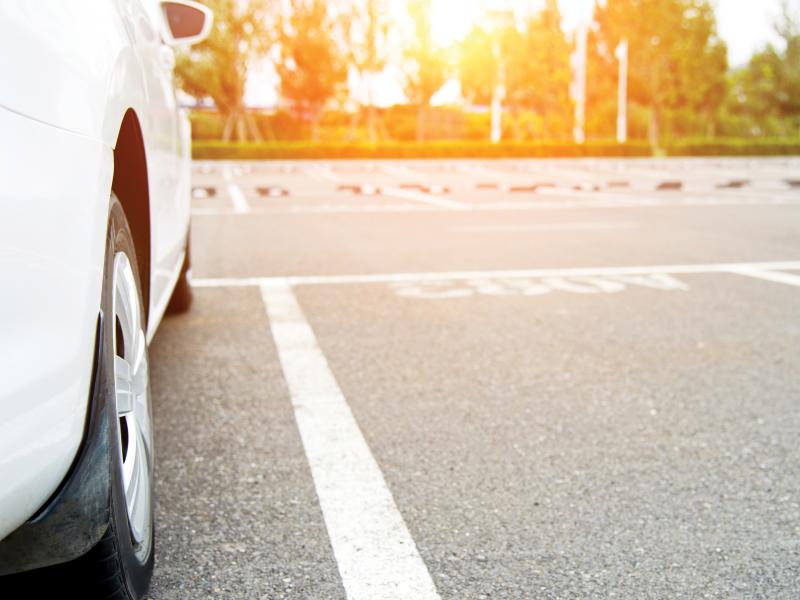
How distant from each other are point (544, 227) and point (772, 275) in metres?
3.55

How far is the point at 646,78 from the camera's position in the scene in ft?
135

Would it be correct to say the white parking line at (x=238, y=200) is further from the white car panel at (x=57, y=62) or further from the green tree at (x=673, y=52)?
the green tree at (x=673, y=52)

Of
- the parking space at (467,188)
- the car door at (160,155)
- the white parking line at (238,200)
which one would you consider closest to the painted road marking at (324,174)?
the parking space at (467,188)

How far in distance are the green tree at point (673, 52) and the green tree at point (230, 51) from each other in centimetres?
1437

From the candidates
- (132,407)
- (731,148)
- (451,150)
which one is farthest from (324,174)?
(132,407)

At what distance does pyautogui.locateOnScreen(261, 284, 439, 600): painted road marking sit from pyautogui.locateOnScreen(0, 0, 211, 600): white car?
0.48 m

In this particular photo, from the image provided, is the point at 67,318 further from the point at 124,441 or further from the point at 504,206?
the point at 504,206

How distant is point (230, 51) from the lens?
34.8m

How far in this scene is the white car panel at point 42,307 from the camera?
1.38 metres

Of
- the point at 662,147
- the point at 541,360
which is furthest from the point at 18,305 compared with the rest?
the point at 662,147

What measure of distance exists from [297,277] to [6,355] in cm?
531

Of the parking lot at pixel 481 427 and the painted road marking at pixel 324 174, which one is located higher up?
the painted road marking at pixel 324 174

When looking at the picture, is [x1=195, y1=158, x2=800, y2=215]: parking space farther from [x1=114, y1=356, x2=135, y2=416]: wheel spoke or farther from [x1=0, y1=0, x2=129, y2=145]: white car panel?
[x1=0, y1=0, x2=129, y2=145]: white car panel

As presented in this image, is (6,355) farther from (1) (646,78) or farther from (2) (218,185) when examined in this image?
(1) (646,78)
